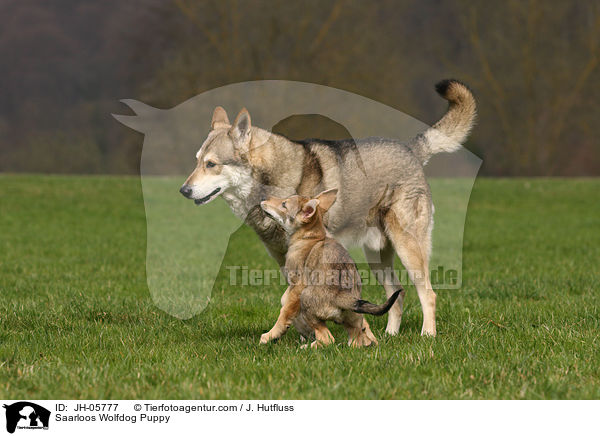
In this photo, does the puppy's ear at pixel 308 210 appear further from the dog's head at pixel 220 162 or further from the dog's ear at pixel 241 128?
the dog's ear at pixel 241 128

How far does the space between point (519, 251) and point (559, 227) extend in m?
4.16

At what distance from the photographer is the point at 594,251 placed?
446 inches

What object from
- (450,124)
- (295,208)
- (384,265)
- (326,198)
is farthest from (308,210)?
(450,124)

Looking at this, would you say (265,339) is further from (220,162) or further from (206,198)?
(220,162)

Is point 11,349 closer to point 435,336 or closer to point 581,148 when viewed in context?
point 435,336

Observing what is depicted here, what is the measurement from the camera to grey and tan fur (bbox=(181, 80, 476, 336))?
5039 mm

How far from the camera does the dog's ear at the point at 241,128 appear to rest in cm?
490

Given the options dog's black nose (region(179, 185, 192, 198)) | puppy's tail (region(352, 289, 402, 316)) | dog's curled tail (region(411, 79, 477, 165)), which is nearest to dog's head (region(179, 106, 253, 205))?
dog's black nose (region(179, 185, 192, 198))

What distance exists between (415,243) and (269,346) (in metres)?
1.83

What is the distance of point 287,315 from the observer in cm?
496

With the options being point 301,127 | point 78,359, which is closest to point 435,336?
point 301,127
